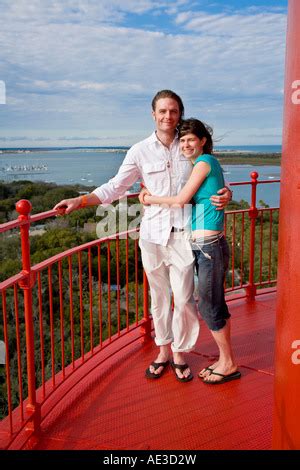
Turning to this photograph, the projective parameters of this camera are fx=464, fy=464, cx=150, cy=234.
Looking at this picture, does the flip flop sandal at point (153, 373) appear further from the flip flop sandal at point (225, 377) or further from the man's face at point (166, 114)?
the man's face at point (166, 114)

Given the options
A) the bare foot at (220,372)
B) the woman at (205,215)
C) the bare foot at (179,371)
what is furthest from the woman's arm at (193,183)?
the bare foot at (220,372)

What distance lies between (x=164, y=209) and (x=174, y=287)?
533mm

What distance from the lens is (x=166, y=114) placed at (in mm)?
2863

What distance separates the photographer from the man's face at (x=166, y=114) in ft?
9.36

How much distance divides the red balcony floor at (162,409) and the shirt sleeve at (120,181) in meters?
1.31

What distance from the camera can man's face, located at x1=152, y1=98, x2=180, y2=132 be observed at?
2852 millimetres

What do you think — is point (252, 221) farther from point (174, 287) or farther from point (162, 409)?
point (162, 409)

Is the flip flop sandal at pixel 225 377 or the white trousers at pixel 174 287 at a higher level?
the white trousers at pixel 174 287

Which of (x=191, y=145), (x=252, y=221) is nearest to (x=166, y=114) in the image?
(x=191, y=145)

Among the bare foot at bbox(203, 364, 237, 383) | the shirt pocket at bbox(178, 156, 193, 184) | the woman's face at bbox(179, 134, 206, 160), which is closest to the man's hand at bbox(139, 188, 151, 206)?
the shirt pocket at bbox(178, 156, 193, 184)

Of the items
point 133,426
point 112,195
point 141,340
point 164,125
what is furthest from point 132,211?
point 133,426

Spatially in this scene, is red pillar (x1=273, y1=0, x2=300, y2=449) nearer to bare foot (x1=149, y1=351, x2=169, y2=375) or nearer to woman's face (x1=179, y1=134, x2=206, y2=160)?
woman's face (x1=179, y1=134, x2=206, y2=160)
